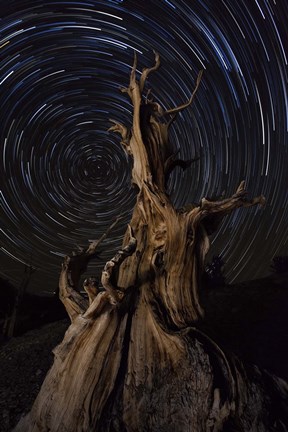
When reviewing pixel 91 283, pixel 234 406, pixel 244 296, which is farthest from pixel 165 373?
pixel 244 296

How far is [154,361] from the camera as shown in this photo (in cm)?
423

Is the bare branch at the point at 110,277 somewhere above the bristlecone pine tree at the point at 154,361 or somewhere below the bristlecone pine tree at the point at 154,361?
above

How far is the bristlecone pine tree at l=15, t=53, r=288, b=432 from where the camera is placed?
11.9 feet

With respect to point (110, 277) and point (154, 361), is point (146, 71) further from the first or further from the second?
point (154, 361)

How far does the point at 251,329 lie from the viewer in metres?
8.85

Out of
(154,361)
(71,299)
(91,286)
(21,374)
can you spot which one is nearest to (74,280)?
(71,299)

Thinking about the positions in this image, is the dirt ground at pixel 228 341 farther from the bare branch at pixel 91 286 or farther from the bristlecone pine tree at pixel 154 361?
the bare branch at pixel 91 286

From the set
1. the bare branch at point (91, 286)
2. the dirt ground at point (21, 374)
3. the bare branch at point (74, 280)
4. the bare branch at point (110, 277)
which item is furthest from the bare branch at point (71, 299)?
the dirt ground at point (21, 374)

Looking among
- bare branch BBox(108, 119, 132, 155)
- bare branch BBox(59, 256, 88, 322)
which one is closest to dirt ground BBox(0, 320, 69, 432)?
bare branch BBox(59, 256, 88, 322)

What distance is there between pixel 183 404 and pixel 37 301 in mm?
15603

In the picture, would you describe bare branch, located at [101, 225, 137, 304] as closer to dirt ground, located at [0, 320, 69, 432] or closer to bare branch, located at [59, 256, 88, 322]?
bare branch, located at [59, 256, 88, 322]

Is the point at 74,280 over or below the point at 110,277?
below

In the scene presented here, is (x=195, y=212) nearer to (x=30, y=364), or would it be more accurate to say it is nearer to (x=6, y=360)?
(x=30, y=364)

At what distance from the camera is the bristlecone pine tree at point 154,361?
3641 mm
